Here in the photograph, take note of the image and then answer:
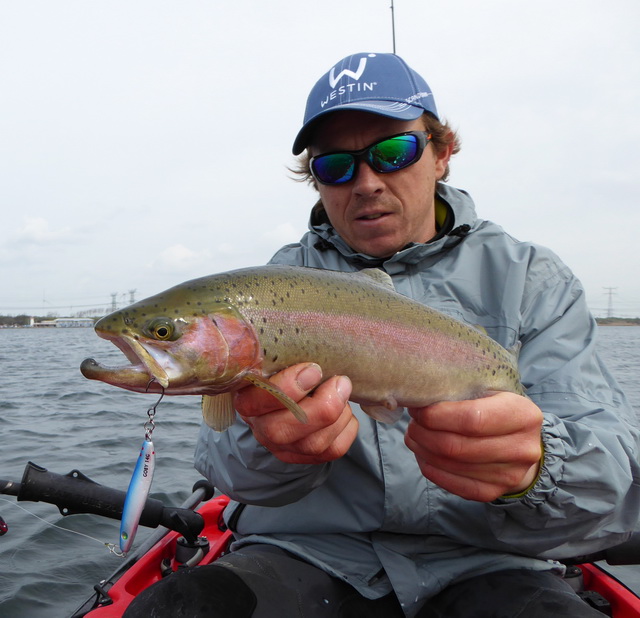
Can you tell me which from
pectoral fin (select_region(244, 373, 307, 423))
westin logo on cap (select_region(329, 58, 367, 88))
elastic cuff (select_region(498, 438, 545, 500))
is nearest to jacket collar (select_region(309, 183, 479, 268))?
westin logo on cap (select_region(329, 58, 367, 88))

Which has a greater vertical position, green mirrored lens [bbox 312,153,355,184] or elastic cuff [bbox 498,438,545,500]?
green mirrored lens [bbox 312,153,355,184]

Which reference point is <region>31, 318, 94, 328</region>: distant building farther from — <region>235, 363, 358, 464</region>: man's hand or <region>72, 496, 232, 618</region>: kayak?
<region>235, 363, 358, 464</region>: man's hand

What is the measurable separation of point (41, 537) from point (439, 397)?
5.19m

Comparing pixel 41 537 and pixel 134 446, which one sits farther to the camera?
pixel 134 446

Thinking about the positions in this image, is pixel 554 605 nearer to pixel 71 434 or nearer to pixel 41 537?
pixel 41 537

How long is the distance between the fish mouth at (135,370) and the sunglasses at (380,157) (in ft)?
5.90

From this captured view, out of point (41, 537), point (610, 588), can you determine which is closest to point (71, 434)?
point (41, 537)

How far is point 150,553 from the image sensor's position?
4.10 meters

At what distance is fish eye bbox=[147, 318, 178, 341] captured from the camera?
205 cm

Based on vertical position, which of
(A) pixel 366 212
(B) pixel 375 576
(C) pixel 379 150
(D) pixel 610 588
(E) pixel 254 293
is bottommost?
(D) pixel 610 588

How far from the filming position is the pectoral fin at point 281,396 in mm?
2004

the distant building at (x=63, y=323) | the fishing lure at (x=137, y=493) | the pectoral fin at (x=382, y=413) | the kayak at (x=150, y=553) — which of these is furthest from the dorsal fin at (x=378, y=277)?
the distant building at (x=63, y=323)

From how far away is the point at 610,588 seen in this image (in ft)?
12.1

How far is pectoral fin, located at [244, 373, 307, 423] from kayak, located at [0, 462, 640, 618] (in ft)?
6.61
